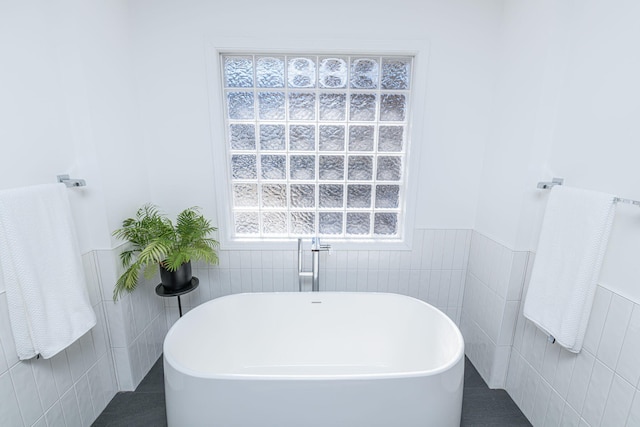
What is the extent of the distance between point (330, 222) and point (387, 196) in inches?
19.5

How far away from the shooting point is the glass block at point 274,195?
2.24m

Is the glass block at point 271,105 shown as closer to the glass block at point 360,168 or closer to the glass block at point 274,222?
the glass block at point 360,168

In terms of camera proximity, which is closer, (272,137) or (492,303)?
(492,303)

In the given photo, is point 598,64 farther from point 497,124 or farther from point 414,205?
point 414,205

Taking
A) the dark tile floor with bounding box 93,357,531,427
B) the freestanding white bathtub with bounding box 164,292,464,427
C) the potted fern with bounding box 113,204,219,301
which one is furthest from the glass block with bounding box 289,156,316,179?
the dark tile floor with bounding box 93,357,531,427

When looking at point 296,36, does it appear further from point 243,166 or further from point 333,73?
point 243,166

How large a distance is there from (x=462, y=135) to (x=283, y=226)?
1488 millimetres

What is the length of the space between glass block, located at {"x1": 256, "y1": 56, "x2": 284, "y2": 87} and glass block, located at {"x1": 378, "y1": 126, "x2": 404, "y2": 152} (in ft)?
2.71

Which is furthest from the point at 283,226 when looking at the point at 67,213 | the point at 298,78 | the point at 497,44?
the point at 497,44

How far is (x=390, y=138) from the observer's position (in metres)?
2.19

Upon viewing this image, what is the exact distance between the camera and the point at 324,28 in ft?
6.18

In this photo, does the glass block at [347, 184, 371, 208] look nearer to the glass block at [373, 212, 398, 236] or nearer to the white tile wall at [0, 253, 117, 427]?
the glass block at [373, 212, 398, 236]

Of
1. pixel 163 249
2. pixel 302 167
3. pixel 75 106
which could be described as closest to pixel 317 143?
pixel 302 167

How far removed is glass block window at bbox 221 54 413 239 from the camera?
2.07 meters
